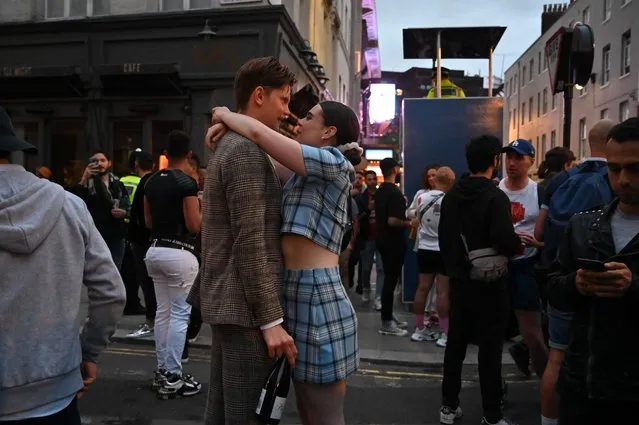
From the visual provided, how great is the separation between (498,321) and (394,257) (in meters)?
3.33

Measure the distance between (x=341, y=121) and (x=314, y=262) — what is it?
2.03 feet

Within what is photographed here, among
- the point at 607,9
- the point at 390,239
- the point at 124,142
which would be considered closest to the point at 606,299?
the point at 390,239

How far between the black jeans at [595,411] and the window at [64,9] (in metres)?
13.2

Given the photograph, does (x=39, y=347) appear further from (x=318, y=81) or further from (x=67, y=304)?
(x=318, y=81)

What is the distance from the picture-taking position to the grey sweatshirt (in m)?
1.92

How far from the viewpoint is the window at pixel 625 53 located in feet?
81.5

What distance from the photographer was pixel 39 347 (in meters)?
1.97

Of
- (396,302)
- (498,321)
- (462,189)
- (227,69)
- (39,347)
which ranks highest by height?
(227,69)

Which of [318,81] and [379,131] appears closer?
[318,81]

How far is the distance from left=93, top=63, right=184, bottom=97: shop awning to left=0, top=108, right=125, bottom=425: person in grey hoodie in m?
10.7

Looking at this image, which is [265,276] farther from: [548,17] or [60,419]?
[548,17]

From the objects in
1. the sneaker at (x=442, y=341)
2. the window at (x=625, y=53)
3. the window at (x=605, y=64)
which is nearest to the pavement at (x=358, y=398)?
the sneaker at (x=442, y=341)

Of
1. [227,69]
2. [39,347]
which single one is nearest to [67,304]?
[39,347]

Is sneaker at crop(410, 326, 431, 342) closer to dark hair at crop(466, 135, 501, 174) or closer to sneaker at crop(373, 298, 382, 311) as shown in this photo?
sneaker at crop(373, 298, 382, 311)
